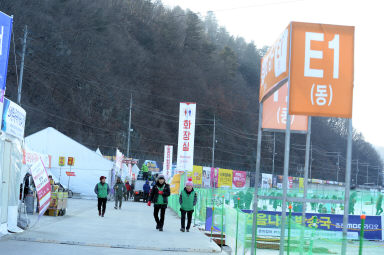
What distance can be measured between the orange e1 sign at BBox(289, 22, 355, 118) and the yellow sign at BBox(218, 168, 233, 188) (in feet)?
161

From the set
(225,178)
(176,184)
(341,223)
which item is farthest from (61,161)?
(341,223)

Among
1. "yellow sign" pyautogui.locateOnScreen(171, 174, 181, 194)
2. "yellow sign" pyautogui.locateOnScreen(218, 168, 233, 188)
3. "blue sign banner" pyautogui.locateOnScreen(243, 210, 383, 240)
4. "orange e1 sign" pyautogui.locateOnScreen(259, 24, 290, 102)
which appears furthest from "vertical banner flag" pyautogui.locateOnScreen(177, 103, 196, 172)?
"yellow sign" pyautogui.locateOnScreen(218, 168, 233, 188)

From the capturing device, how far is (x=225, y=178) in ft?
187

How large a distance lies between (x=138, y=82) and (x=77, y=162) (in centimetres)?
4261

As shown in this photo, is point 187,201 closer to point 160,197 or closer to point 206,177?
point 160,197

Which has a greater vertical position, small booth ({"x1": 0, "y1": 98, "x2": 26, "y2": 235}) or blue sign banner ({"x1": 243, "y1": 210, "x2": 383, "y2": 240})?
small booth ({"x1": 0, "y1": 98, "x2": 26, "y2": 235})

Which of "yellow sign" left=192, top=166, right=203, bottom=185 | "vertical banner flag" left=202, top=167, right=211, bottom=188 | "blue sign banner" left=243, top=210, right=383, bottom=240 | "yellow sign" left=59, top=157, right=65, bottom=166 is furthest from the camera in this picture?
"vertical banner flag" left=202, top=167, right=211, bottom=188

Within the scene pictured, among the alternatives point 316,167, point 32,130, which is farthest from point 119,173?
point 316,167

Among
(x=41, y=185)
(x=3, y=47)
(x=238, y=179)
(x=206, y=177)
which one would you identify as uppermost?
(x=3, y=47)

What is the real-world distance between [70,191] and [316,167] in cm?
8169

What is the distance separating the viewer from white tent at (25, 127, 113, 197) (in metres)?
40.0

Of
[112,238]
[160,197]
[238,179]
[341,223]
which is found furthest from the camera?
[238,179]

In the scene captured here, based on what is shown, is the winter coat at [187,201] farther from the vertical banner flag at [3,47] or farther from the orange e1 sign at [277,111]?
the orange e1 sign at [277,111]

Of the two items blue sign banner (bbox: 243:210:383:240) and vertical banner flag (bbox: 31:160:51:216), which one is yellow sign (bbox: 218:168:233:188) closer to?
blue sign banner (bbox: 243:210:383:240)
